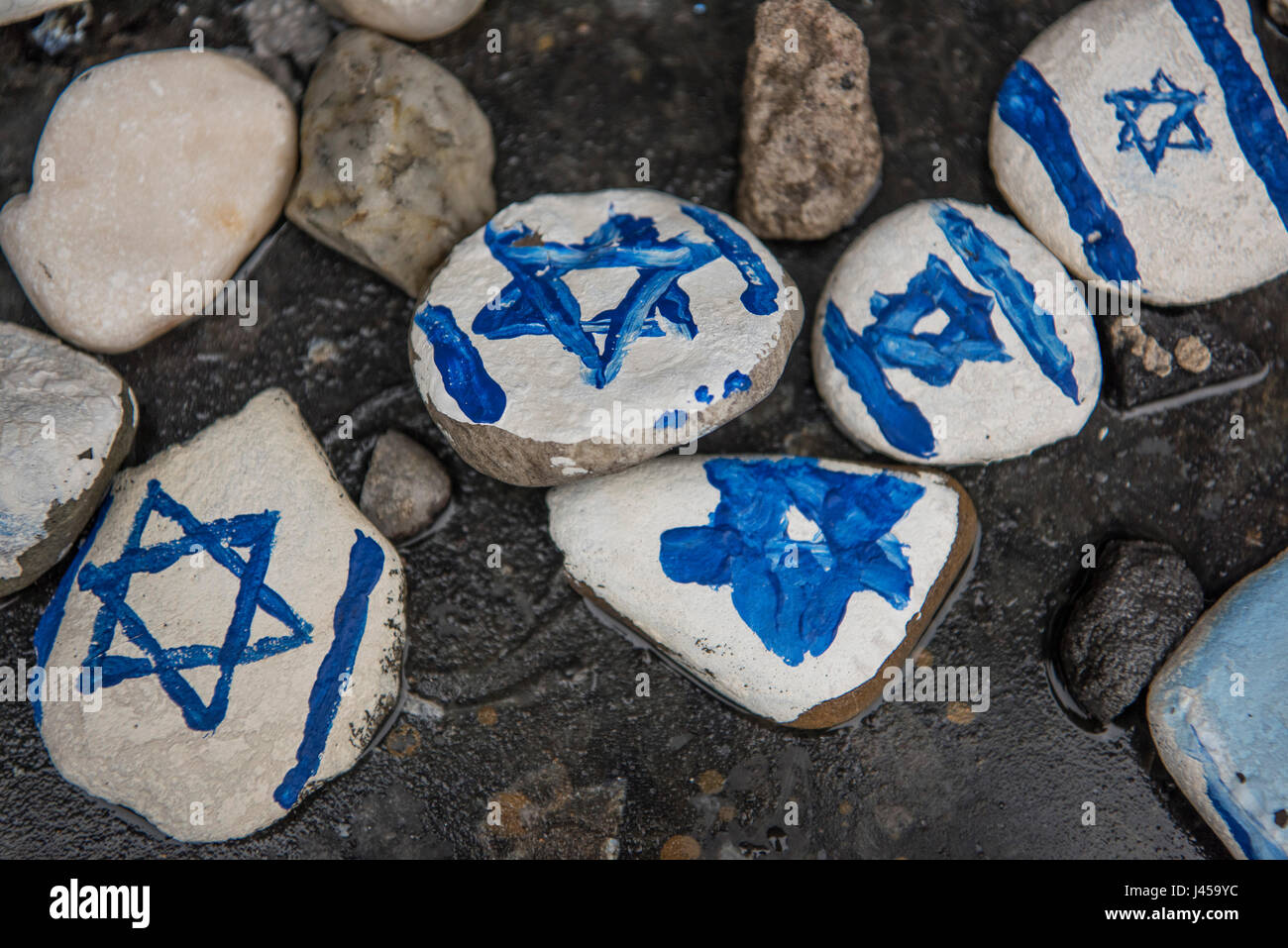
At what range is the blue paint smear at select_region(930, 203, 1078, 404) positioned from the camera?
2.08m

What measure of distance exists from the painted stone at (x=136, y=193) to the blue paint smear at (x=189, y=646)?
0.50 metres

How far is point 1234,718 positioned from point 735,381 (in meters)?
1.44

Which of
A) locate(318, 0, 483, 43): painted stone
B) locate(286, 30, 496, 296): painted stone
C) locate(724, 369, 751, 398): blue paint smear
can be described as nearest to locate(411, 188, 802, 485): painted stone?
locate(724, 369, 751, 398): blue paint smear

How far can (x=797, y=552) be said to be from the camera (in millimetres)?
2012

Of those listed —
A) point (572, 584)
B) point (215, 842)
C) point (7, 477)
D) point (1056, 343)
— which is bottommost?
point (215, 842)

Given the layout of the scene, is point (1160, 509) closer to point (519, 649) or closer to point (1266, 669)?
point (1266, 669)

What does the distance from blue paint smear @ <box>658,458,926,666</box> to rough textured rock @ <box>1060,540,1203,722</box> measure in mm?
529

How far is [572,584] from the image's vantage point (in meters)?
2.15

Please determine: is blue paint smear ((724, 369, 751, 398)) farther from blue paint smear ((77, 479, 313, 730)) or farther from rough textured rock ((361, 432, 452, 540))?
blue paint smear ((77, 479, 313, 730))

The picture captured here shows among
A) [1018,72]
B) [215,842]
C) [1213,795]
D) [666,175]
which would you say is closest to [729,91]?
[666,175]

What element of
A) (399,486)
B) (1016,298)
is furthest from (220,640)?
(1016,298)

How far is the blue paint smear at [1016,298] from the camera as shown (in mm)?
2080

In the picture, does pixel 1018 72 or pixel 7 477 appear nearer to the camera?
pixel 7 477

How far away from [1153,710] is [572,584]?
1.47 meters
